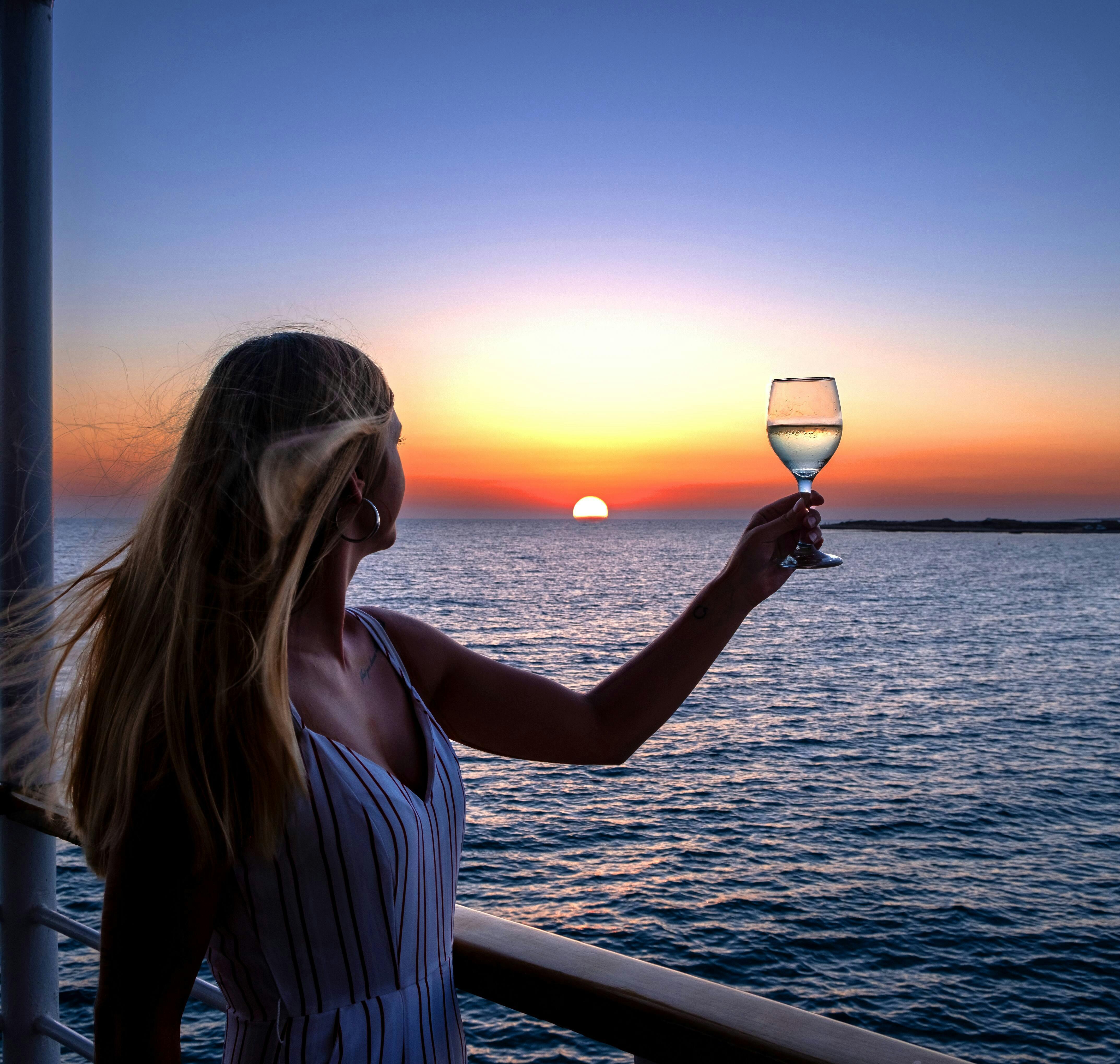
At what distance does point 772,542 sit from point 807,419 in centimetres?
24

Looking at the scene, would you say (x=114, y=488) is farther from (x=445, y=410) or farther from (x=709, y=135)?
(x=445, y=410)

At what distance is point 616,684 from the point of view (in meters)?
1.32

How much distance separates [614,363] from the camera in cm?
4875

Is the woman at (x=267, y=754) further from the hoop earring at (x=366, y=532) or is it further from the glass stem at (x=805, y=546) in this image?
the glass stem at (x=805, y=546)

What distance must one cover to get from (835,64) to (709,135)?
4419 millimetres

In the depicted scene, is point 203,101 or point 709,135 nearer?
point 203,101

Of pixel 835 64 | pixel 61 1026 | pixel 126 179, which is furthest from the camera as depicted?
pixel 835 64

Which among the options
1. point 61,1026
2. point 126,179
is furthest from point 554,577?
point 61,1026

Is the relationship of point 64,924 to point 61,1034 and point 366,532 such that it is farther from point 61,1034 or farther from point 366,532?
point 366,532

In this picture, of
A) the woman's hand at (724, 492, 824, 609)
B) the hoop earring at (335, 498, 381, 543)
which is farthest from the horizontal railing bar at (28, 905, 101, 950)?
the woman's hand at (724, 492, 824, 609)

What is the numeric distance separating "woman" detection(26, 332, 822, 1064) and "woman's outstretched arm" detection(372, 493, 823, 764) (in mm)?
137

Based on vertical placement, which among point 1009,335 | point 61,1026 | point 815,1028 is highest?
point 1009,335

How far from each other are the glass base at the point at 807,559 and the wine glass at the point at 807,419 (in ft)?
0.29

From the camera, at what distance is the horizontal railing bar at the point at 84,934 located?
1.18m
